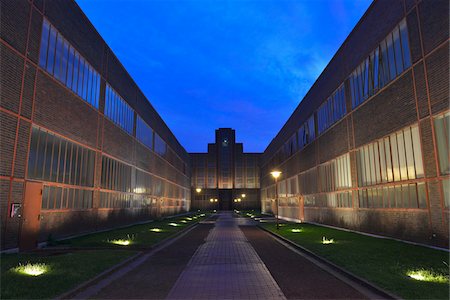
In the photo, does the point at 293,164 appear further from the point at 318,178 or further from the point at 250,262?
the point at 250,262

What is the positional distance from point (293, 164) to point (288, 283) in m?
35.7

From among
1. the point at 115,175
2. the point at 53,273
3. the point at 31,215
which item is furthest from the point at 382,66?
the point at 115,175

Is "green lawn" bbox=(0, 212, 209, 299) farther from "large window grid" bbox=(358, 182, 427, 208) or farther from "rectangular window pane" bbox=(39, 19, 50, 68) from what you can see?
"large window grid" bbox=(358, 182, 427, 208)

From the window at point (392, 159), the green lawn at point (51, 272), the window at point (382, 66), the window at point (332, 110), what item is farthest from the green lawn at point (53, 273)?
the window at point (332, 110)

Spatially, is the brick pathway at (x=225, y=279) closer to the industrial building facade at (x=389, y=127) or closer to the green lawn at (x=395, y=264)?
the green lawn at (x=395, y=264)

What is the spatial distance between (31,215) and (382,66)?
20.2 m

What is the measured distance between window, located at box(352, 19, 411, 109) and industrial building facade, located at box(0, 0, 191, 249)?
17.9 meters

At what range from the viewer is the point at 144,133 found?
39188mm

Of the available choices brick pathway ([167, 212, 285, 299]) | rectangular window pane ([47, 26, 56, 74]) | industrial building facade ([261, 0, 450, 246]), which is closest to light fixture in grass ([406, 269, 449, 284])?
brick pathway ([167, 212, 285, 299])

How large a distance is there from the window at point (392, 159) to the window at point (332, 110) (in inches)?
198

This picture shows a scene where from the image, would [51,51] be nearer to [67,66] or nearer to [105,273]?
[67,66]

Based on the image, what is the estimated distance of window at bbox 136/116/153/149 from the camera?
36281 mm

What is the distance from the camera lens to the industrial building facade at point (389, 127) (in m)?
14.1

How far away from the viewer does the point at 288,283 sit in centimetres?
863
